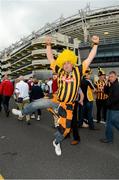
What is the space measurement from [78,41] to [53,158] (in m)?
105

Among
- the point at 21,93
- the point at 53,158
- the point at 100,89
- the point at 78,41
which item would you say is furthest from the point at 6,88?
the point at 78,41

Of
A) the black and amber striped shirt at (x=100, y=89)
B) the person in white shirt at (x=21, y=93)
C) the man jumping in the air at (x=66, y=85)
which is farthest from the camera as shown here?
the person in white shirt at (x=21, y=93)

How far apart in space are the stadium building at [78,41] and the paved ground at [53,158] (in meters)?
83.4

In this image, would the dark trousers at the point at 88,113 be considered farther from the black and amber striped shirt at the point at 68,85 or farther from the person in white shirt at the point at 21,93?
the black and amber striped shirt at the point at 68,85

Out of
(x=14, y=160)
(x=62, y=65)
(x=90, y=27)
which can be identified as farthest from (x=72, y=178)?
(x=90, y=27)

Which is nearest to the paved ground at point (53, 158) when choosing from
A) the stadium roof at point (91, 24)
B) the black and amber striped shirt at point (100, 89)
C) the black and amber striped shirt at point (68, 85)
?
the black and amber striped shirt at point (68, 85)

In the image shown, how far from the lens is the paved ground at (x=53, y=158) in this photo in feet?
18.5

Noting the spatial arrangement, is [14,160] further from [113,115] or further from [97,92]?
[97,92]

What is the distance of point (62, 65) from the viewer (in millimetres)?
6332

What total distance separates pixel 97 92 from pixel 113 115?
144 inches

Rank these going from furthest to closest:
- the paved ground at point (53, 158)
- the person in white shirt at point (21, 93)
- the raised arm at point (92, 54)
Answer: the person in white shirt at point (21, 93)
the raised arm at point (92, 54)
the paved ground at point (53, 158)

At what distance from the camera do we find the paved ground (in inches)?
222

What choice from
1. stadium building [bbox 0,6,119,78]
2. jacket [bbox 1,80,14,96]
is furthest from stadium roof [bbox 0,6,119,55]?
jacket [bbox 1,80,14,96]

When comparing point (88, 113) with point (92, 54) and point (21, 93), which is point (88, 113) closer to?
point (21, 93)
